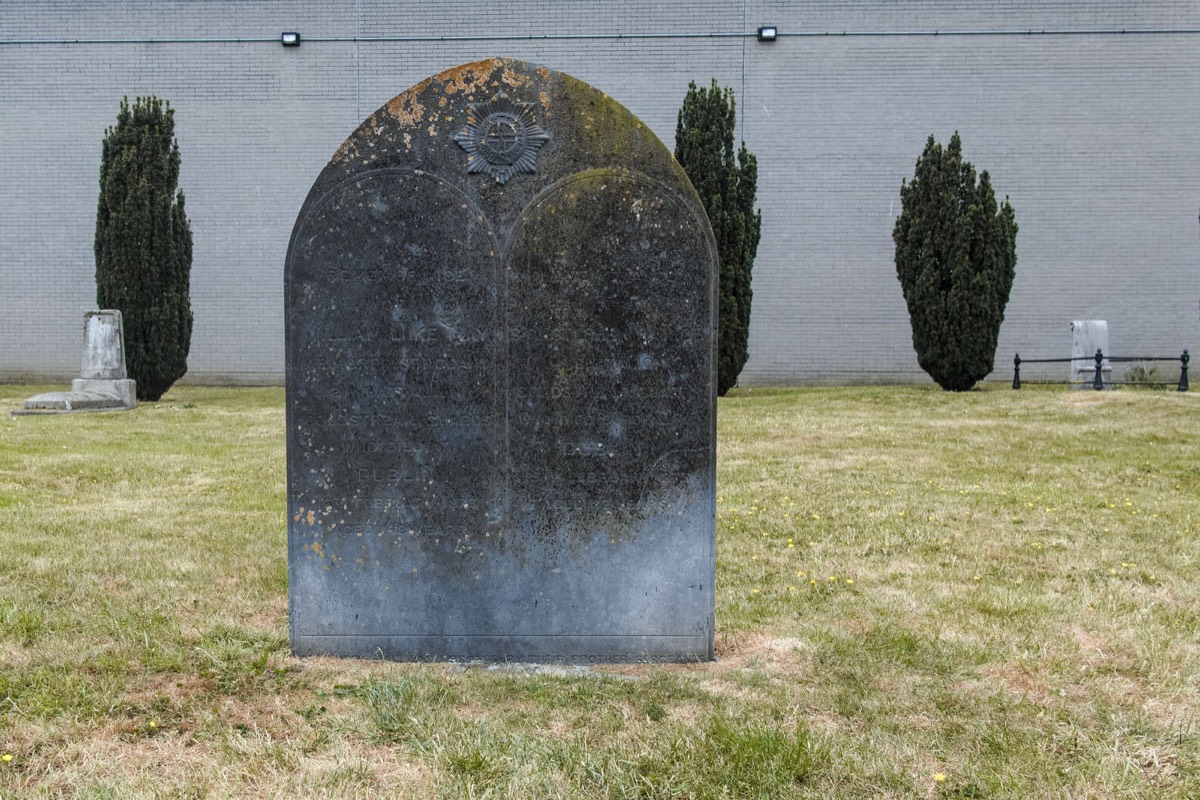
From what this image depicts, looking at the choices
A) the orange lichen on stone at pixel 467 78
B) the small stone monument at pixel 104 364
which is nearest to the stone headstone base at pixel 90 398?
the small stone monument at pixel 104 364

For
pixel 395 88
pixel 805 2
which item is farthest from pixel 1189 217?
pixel 395 88

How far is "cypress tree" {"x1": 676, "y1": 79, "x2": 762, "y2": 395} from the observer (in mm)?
15852

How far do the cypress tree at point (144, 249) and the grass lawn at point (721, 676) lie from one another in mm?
9318

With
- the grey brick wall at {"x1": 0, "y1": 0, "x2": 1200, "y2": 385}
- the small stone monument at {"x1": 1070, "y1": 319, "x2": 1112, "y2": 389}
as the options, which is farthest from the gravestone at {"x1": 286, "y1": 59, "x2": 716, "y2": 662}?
the grey brick wall at {"x1": 0, "y1": 0, "x2": 1200, "y2": 385}

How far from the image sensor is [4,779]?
8.10ft

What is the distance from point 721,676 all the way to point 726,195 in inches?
528

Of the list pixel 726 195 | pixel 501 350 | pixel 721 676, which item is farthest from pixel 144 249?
pixel 721 676

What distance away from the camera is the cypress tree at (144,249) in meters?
15.9

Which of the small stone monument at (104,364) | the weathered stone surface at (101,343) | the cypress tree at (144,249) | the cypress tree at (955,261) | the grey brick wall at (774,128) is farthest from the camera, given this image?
the grey brick wall at (774,128)

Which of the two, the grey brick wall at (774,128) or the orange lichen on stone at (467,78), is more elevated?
the grey brick wall at (774,128)

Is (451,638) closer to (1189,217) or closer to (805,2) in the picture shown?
(805,2)

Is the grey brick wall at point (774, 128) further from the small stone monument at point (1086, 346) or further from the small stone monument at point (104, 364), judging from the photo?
the small stone monument at point (104, 364)

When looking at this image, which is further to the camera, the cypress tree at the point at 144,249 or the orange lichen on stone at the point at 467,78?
the cypress tree at the point at 144,249

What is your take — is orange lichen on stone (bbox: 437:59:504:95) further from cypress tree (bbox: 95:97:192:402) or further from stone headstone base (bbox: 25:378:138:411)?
cypress tree (bbox: 95:97:192:402)
